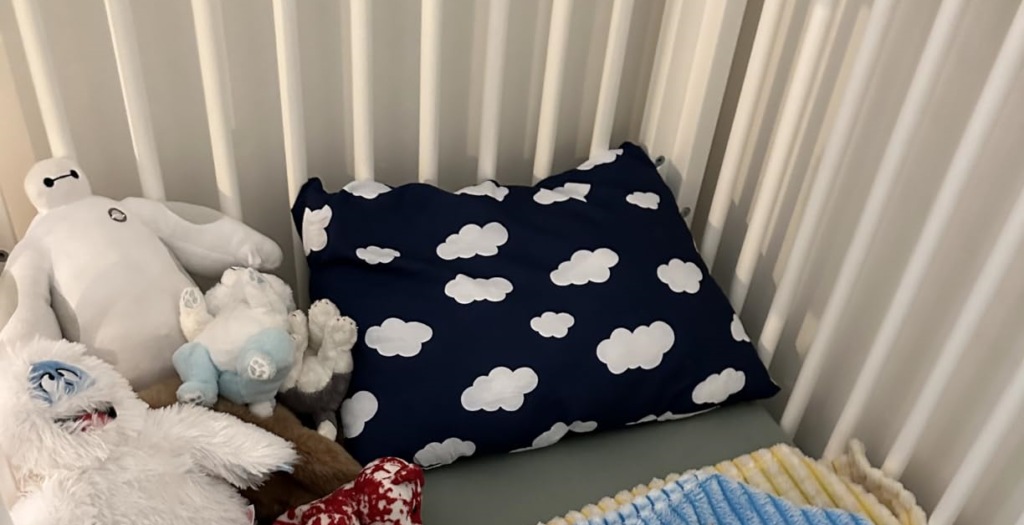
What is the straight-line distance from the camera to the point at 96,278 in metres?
0.84

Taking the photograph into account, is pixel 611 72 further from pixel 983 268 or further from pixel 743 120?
pixel 983 268

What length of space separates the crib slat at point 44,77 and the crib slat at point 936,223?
0.84m

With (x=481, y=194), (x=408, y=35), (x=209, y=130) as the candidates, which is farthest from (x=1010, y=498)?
(x=209, y=130)

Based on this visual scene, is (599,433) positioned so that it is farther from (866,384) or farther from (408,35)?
(408,35)

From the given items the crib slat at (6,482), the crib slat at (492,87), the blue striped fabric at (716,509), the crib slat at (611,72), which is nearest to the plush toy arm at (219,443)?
the crib slat at (6,482)

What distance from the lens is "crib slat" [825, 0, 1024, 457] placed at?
0.79m

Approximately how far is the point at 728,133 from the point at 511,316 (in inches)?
17.2

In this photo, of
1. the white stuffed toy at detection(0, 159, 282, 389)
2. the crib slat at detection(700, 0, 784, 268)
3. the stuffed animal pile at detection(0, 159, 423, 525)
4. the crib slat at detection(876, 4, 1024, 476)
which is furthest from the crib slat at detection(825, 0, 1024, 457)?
the white stuffed toy at detection(0, 159, 282, 389)

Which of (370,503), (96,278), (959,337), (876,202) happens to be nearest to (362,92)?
(96,278)

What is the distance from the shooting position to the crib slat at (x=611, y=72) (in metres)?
1.04

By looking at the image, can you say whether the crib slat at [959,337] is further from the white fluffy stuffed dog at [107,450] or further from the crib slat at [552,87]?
the white fluffy stuffed dog at [107,450]

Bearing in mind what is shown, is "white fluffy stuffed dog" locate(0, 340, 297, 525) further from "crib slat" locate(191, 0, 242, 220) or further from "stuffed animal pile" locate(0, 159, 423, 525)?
"crib slat" locate(191, 0, 242, 220)

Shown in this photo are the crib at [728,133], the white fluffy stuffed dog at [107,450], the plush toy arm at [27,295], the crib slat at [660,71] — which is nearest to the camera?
the white fluffy stuffed dog at [107,450]

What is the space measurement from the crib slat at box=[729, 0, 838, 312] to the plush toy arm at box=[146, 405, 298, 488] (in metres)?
0.61
